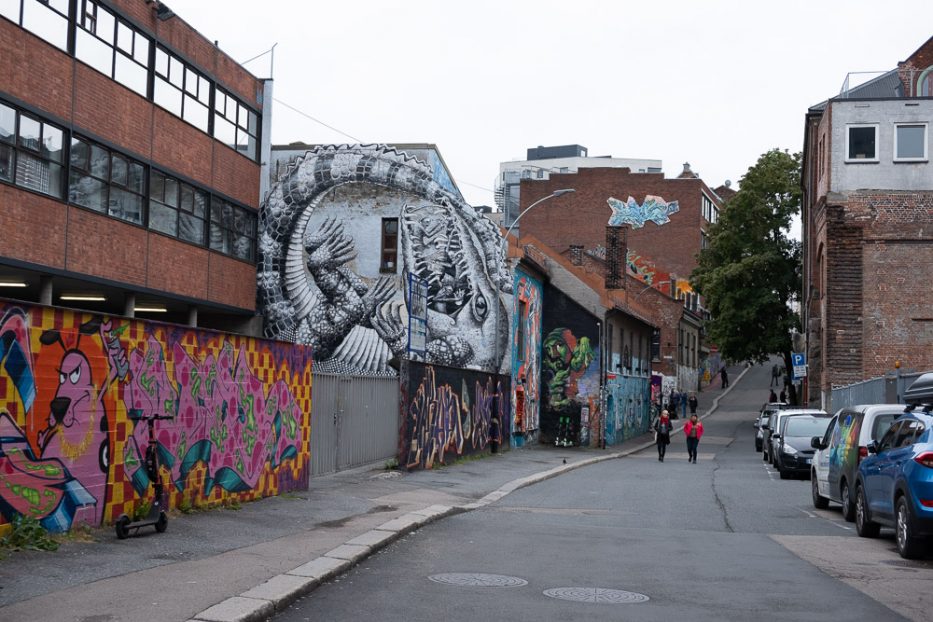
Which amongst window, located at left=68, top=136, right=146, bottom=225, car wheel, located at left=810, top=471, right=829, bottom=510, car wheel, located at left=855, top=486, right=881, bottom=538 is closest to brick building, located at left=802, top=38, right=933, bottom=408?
car wheel, located at left=810, top=471, right=829, bottom=510

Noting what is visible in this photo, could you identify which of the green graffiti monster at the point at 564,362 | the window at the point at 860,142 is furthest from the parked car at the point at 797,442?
the green graffiti monster at the point at 564,362

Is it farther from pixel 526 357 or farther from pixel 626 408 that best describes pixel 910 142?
pixel 626 408

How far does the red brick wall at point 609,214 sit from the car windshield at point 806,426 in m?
48.7

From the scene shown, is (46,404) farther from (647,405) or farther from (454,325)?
(647,405)

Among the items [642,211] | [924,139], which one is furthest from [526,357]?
[642,211]

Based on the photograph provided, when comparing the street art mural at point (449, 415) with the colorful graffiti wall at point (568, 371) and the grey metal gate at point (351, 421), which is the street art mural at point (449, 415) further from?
the colorful graffiti wall at point (568, 371)

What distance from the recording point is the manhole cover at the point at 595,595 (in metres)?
8.59

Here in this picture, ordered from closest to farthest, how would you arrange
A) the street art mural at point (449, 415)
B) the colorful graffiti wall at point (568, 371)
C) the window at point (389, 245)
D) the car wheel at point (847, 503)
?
the car wheel at point (847, 503), the street art mural at point (449, 415), the window at point (389, 245), the colorful graffiti wall at point (568, 371)

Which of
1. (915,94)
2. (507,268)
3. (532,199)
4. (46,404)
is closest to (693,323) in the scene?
(532,199)

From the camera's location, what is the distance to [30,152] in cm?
2333

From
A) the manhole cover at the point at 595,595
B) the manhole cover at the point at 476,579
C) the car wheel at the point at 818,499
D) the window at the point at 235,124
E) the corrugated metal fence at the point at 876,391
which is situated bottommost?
the car wheel at the point at 818,499

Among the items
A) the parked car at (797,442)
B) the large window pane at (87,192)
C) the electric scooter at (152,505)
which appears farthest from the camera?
the parked car at (797,442)

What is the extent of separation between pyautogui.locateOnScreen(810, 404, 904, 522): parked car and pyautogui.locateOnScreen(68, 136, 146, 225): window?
57.6 feet

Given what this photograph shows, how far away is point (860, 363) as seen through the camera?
3606 cm
